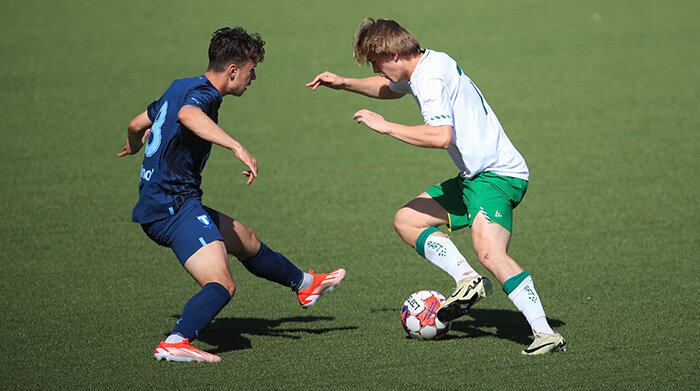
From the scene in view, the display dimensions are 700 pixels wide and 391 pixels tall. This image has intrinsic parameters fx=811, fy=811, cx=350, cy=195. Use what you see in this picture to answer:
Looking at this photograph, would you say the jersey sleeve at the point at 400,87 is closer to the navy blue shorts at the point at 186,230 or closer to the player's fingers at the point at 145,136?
the navy blue shorts at the point at 186,230

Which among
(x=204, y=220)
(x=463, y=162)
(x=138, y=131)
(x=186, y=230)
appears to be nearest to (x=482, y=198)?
(x=463, y=162)

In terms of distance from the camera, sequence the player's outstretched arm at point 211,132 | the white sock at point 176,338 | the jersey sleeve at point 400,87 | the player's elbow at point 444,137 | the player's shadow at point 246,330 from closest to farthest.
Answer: the player's outstretched arm at point 211,132, the white sock at point 176,338, the player's elbow at point 444,137, the player's shadow at point 246,330, the jersey sleeve at point 400,87

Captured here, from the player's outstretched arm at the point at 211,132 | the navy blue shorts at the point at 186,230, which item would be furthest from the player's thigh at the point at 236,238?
the player's outstretched arm at the point at 211,132

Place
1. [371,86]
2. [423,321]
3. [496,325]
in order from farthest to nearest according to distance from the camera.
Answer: [371,86]
[496,325]
[423,321]

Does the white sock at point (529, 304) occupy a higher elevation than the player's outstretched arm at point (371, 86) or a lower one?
lower

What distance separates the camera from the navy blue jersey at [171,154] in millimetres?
4688

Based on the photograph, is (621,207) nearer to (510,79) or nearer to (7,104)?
(510,79)

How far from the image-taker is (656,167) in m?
9.12

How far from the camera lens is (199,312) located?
14.6 feet

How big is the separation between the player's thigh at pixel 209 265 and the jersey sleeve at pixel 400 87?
1658mm

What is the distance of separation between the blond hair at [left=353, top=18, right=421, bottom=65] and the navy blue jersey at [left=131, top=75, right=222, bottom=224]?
93 centimetres

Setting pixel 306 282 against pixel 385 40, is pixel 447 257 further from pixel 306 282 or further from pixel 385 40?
pixel 385 40

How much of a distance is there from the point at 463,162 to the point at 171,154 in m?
1.74

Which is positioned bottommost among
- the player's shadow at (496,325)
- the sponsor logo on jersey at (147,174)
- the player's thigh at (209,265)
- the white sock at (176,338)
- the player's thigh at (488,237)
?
the player's shadow at (496,325)
